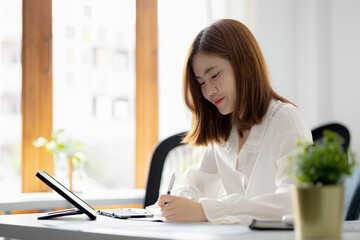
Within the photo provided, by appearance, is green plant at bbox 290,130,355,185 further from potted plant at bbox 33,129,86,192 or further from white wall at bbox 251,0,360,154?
white wall at bbox 251,0,360,154

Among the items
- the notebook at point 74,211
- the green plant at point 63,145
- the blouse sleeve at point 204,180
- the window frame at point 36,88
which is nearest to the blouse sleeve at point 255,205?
the notebook at point 74,211

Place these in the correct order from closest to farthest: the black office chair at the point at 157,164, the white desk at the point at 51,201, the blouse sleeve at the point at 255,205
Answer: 1. the blouse sleeve at the point at 255,205
2. the white desk at the point at 51,201
3. the black office chair at the point at 157,164

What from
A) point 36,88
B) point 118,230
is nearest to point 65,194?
point 118,230

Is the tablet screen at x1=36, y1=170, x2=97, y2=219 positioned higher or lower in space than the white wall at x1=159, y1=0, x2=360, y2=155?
lower

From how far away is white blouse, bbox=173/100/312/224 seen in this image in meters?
1.24

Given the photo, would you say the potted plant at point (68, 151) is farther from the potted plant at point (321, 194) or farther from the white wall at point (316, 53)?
the potted plant at point (321, 194)

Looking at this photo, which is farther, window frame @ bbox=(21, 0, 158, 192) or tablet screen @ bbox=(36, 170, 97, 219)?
window frame @ bbox=(21, 0, 158, 192)

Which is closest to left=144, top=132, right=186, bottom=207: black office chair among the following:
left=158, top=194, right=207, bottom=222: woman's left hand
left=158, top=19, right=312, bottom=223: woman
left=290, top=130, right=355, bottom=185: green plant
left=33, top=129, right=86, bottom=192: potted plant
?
left=33, top=129, right=86, bottom=192: potted plant

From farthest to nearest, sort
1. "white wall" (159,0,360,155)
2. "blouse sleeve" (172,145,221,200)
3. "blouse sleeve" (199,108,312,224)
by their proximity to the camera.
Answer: "white wall" (159,0,360,155), "blouse sleeve" (172,145,221,200), "blouse sleeve" (199,108,312,224)

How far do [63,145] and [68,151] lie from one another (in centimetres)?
5

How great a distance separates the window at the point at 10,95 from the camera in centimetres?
279

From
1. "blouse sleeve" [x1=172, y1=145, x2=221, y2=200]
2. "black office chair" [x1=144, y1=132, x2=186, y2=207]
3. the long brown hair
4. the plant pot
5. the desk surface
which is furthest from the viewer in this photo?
"black office chair" [x1=144, y1=132, x2=186, y2=207]

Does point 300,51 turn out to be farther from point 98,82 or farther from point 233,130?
point 233,130

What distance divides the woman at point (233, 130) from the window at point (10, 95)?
140 cm
